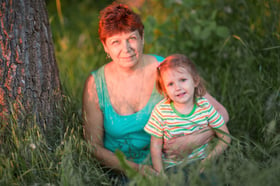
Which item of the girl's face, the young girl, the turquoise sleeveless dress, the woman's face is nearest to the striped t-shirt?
the young girl

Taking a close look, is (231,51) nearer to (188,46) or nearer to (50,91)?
(188,46)

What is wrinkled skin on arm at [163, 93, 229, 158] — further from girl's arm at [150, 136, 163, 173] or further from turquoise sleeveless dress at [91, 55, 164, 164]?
turquoise sleeveless dress at [91, 55, 164, 164]

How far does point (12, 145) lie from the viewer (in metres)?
2.17

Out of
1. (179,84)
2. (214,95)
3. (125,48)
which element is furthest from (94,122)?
(214,95)

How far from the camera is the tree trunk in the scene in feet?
Answer: 7.10

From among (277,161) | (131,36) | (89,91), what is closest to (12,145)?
(89,91)

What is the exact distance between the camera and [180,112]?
227cm

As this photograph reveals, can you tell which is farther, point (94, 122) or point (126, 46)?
point (94, 122)

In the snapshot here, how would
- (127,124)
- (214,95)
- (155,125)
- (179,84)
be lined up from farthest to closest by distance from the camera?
(214,95) → (127,124) → (155,125) → (179,84)

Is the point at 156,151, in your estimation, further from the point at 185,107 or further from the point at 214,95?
the point at 214,95

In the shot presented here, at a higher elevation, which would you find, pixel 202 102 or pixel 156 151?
pixel 202 102

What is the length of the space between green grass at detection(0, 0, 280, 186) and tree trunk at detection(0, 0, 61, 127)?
10cm

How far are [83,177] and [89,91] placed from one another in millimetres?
653

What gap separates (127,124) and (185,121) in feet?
1.52
